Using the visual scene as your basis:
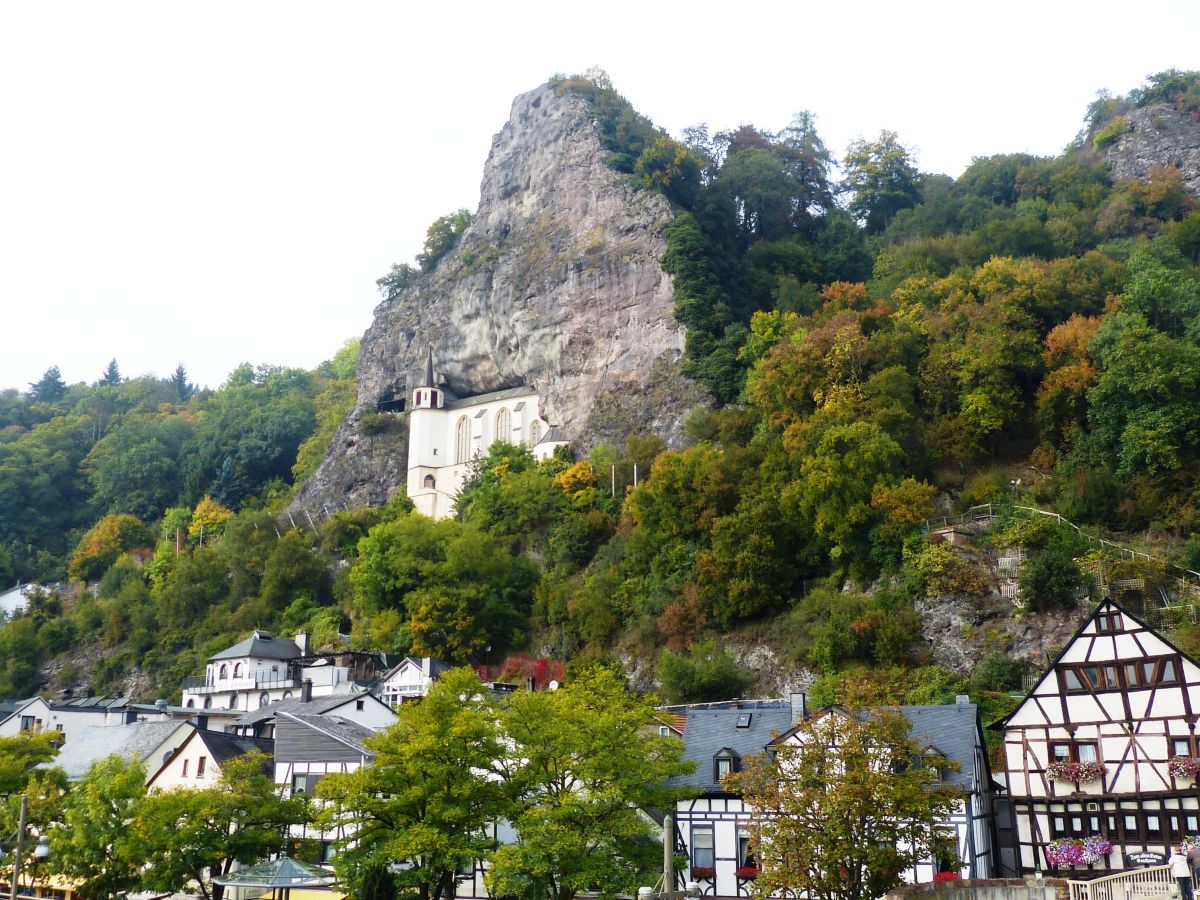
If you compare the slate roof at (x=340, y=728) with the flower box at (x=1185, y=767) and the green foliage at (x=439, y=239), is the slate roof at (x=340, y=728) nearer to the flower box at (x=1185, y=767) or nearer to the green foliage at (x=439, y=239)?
the flower box at (x=1185, y=767)

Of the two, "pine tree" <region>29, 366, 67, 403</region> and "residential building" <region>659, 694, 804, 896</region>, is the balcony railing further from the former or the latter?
"pine tree" <region>29, 366, 67, 403</region>

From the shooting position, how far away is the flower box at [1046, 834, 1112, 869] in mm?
30984

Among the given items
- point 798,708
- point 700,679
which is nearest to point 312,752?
point 700,679

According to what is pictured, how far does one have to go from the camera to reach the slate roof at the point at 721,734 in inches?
1435

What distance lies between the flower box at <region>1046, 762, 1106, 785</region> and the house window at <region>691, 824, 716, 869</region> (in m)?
9.99

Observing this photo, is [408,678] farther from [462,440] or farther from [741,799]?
A: [462,440]

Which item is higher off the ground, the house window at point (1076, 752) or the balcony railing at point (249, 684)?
the balcony railing at point (249, 684)

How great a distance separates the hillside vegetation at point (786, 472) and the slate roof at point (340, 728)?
1357cm

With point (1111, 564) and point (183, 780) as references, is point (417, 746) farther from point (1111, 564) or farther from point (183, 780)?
point (1111, 564)

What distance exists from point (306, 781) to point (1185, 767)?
27925mm

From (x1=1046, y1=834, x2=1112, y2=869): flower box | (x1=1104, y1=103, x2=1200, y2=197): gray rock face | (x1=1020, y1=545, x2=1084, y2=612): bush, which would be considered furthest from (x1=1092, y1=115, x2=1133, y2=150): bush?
(x1=1046, y1=834, x2=1112, y2=869): flower box

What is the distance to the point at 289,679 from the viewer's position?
68562 millimetres

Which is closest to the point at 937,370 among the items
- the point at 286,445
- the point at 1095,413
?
the point at 1095,413

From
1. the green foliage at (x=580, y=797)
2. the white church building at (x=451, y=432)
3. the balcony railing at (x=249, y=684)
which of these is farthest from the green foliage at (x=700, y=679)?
the white church building at (x=451, y=432)
